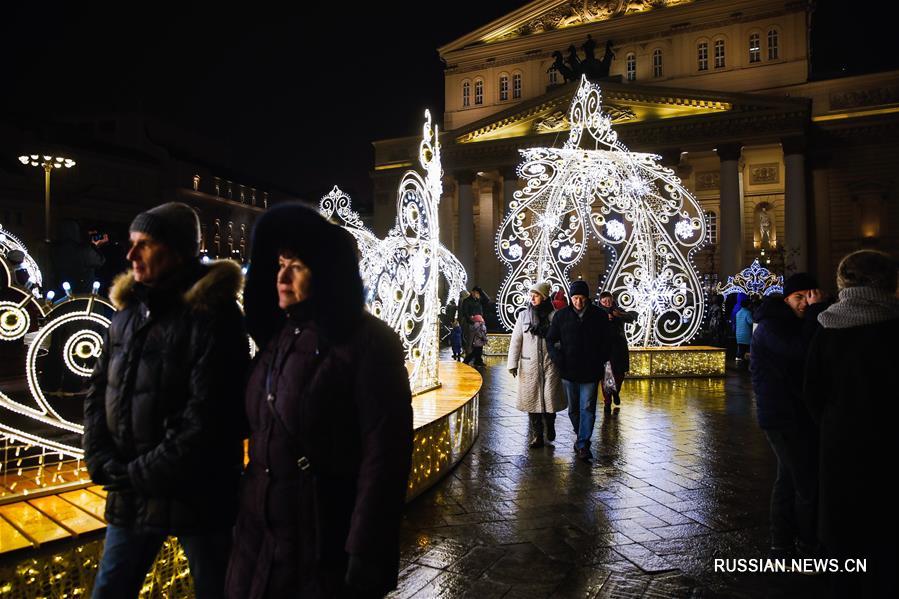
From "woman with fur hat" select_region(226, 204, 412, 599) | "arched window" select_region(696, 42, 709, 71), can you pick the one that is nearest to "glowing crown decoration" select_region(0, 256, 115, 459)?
"woman with fur hat" select_region(226, 204, 412, 599)

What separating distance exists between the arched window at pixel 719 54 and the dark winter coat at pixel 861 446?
125ft

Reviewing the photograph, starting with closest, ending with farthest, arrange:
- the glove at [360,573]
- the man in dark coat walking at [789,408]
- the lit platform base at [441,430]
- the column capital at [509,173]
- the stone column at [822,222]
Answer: the glove at [360,573] → the man in dark coat walking at [789,408] → the lit platform base at [441,430] → the stone column at [822,222] → the column capital at [509,173]

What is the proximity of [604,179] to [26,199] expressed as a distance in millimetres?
34748

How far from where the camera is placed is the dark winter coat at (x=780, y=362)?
3.90m

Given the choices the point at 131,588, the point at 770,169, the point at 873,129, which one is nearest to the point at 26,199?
the point at 131,588

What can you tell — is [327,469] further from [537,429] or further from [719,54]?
[719,54]

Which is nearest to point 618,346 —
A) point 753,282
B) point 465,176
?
point 753,282

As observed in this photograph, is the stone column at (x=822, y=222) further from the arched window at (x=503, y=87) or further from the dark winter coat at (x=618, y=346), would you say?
the dark winter coat at (x=618, y=346)

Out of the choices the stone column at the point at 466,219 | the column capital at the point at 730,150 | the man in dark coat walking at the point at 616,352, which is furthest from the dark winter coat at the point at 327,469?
the stone column at the point at 466,219

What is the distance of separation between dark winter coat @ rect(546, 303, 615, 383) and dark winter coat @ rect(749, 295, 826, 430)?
93.3 inches

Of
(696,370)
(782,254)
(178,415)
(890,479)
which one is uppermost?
(782,254)

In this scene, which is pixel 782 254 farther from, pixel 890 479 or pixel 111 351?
pixel 111 351

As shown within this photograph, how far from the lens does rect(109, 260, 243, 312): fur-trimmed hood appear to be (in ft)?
6.95

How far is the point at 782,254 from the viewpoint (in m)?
28.7
